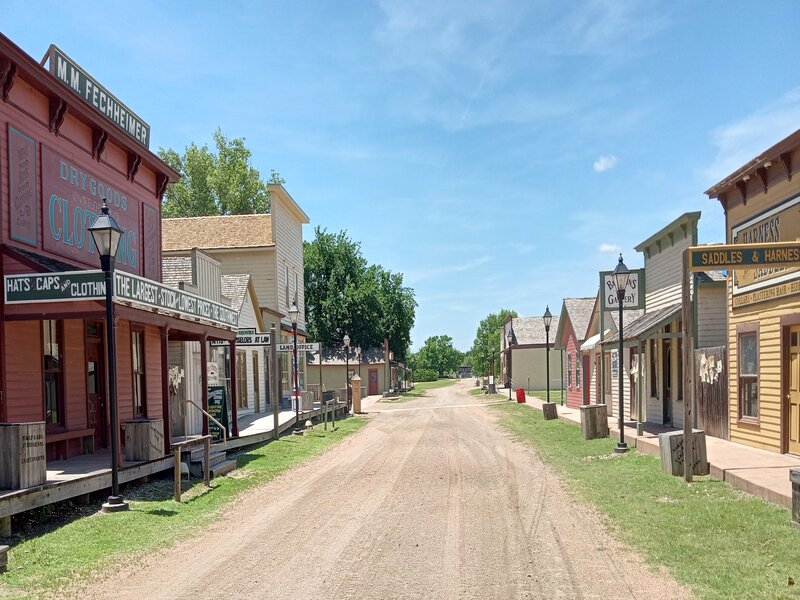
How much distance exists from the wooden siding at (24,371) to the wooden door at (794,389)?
41.3 ft

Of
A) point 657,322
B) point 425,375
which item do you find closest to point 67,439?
point 657,322

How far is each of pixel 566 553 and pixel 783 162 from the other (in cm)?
888

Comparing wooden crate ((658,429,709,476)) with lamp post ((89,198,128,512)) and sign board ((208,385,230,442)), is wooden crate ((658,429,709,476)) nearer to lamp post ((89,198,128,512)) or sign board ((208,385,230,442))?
lamp post ((89,198,128,512))

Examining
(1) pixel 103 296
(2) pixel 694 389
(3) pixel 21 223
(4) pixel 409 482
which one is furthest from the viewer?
(2) pixel 694 389

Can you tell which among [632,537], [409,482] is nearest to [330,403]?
[409,482]

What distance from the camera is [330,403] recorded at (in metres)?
30.6

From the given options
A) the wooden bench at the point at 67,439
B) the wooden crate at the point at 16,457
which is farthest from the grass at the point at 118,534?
the wooden bench at the point at 67,439

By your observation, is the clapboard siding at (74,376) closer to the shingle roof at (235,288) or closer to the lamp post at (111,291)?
Result: the lamp post at (111,291)

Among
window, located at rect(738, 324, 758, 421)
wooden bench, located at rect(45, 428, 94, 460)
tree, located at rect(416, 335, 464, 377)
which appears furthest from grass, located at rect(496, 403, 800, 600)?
tree, located at rect(416, 335, 464, 377)

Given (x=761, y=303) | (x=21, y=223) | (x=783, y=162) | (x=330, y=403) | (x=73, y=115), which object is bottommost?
(x=330, y=403)

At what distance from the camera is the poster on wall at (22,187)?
37.3 ft

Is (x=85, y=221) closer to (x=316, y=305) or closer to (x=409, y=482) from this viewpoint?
(x=409, y=482)

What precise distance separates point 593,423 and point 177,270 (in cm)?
1210

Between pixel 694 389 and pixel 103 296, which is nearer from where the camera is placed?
pixel 103 296
